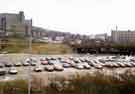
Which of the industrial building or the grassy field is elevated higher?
the industrial building

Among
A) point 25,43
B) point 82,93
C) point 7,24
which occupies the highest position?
point 7,24

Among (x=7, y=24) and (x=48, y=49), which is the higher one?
(x=7, y=24)

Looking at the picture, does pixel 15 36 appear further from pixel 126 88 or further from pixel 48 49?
pixel 126 88

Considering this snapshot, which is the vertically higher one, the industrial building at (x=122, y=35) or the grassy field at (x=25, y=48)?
the industrial building at (x=122, y=35)

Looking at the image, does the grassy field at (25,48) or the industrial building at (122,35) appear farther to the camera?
the industrial building at (122,35)

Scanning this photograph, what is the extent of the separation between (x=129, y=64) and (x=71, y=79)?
31.4 feet

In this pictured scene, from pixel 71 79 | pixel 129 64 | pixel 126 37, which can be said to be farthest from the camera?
pixel 126 37

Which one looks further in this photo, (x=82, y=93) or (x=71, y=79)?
(x=71, y=79)

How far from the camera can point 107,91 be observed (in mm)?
10430

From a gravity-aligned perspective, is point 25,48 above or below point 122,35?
below

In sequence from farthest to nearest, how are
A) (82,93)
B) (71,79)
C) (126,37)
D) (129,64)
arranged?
(126,37) → (129,64) → (71,79) → (82,93)

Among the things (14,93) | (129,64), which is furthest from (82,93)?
(129,64)

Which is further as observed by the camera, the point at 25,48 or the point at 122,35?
the point at 122,35

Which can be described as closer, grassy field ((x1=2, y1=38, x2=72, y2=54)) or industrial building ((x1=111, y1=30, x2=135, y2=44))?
grassy field ((x1=2, y1=38, x2=72, y2=54))
